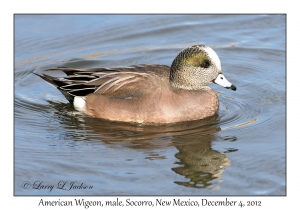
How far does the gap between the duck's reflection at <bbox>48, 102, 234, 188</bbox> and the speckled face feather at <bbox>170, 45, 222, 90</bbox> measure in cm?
56

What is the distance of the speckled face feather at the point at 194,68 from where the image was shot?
27.8ft

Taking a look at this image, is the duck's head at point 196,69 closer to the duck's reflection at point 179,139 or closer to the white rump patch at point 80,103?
the duck's reflection at point 179,139

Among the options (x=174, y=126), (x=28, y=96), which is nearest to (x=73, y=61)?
(x=28, y=96)

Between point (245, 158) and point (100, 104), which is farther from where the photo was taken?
point (100, 104)

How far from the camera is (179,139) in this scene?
312 inches

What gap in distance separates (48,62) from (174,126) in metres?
3.26

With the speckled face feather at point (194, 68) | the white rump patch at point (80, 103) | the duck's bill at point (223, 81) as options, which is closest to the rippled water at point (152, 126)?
the white rump patch at point (80, 103)

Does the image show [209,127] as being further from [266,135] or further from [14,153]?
[14,153]

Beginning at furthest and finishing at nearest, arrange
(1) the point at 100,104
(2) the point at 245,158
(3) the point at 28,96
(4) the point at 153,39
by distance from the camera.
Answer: (4) the point at 153,39 → (3) the point at 28,96 → (1) the point at 100,104 → (2) the point at 245,158

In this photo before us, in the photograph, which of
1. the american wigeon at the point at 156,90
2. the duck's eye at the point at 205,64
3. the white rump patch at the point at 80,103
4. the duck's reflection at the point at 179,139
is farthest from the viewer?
the white rump patch at the point at 80,103

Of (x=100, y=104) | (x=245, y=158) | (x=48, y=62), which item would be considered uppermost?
(x=48, y=62)

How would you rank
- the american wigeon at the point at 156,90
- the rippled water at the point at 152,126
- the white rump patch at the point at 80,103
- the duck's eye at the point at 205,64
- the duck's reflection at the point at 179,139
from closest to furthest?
the rippled water at the point at 152,126, the duck's reflection at the point at 179,139, the american wigeon at the point at 156,90, the duck's eye at the point at 205,64, the white rump patch at the point at 80,103

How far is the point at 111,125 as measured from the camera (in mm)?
8508

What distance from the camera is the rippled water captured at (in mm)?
6973
